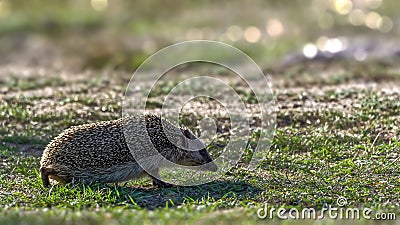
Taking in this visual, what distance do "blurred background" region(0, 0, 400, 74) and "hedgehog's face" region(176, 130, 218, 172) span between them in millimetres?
7720

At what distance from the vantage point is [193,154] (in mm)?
8180

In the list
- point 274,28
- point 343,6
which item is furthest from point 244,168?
point 343,6

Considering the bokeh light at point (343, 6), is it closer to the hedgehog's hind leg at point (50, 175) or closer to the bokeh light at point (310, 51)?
the bokeh light at point (310, 51)

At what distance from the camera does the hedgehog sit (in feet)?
25.5

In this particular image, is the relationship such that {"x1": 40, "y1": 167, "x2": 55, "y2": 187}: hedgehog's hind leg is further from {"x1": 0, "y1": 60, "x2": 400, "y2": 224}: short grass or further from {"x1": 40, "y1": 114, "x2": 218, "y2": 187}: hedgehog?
{"x1": 0, "y1": 60, "x2": 400, "y2": 224}: short grass

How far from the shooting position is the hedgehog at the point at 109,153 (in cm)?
777

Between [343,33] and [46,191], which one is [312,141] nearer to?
[46,191]

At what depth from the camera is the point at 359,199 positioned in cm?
727

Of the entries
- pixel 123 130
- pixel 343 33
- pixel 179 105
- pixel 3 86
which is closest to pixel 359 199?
pixel 123 130

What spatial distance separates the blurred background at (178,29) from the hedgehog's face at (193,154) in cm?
772

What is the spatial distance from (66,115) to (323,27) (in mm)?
9924

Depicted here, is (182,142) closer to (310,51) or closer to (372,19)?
(310,51)

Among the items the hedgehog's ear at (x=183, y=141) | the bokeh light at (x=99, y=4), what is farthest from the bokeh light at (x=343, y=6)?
the hedgehog's ear at (x=183, y=141)

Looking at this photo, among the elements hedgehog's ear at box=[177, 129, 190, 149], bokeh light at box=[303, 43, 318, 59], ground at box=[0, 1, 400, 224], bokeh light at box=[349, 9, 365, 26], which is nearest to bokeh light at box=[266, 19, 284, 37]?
ground at box=[0, 1, 400, 224]
